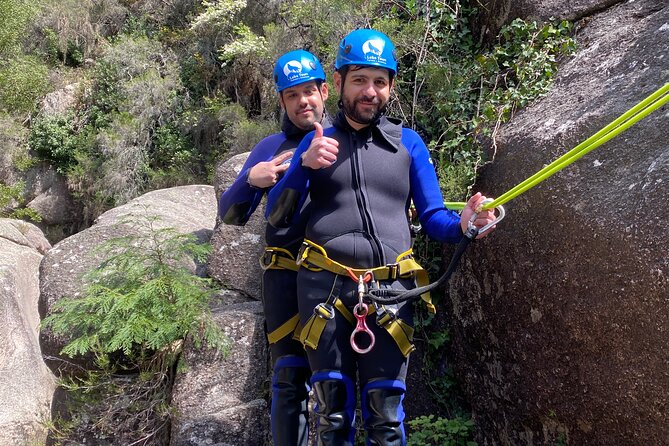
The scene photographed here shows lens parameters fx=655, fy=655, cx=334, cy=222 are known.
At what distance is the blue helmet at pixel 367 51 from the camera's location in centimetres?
302

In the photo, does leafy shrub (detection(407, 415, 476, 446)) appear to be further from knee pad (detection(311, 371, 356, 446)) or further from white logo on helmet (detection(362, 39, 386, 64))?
white logo on helmet (detection(362, 39, 386, 64))

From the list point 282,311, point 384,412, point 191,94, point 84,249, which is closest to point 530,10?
point 282,311

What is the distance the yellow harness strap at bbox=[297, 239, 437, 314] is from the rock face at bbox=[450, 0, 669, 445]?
2.45 ft

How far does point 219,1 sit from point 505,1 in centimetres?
906

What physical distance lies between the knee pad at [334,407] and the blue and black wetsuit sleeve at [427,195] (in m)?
0.80

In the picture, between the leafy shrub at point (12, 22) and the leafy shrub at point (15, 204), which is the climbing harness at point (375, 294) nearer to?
the leafy shrub at point (15, 204)

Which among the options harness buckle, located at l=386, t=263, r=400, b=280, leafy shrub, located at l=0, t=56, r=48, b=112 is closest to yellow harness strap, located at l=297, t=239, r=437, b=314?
harness buckle, located at l=386, t=263, r=400, b=280

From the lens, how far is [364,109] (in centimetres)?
307

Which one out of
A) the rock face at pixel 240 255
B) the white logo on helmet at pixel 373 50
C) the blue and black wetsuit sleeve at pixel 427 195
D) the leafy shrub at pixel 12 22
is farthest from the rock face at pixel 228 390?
the leafy shrub at pixel 12 22

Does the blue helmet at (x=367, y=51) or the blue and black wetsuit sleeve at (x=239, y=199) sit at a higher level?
the blue helmet at (x=367, y=51)

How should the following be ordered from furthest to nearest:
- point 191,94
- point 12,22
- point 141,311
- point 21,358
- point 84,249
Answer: point 12,22, point 191,94, point 21,358, point 84,249, point 141,311

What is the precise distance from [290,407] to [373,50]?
1818 mm

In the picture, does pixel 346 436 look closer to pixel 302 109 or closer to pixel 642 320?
pixel 642 320

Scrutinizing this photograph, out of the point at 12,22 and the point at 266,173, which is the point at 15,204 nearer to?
the point at 12,22
